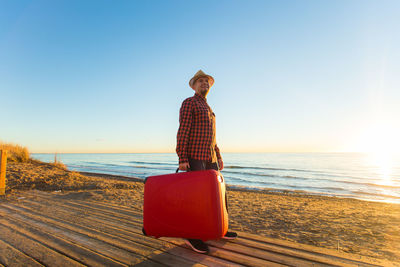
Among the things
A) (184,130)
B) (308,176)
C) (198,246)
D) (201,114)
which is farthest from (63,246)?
(308,176)

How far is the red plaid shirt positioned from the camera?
229 cm

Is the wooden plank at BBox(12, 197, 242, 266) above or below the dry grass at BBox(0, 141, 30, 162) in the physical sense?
below

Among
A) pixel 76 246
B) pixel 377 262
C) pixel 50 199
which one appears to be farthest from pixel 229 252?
pixel 50 199

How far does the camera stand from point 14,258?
6.16 ft

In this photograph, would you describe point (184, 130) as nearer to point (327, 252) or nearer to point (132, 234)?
point (132, 234)

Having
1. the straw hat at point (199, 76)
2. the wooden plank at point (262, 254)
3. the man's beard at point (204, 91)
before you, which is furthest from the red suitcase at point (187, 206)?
the straw hat at point (199, 76)

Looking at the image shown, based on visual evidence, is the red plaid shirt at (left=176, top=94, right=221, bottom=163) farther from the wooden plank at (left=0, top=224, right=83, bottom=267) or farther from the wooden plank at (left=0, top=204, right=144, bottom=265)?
the wooden plank at (left=0, top=224, right=83, bottom=267)

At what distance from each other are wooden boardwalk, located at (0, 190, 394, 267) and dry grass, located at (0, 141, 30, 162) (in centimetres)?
1188

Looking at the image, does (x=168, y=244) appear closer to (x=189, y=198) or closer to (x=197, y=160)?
(x=189, y=198)

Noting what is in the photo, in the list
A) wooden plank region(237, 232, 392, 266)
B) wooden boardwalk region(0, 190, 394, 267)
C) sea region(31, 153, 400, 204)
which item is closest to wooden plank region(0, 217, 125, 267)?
wooden boardwalk region(0, 190, 394, 267)

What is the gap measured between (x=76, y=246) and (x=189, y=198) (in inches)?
57.6

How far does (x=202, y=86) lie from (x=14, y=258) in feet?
8.91

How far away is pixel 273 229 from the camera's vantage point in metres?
3.26

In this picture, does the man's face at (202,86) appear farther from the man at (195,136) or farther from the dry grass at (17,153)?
the dry grass at (17,153)
